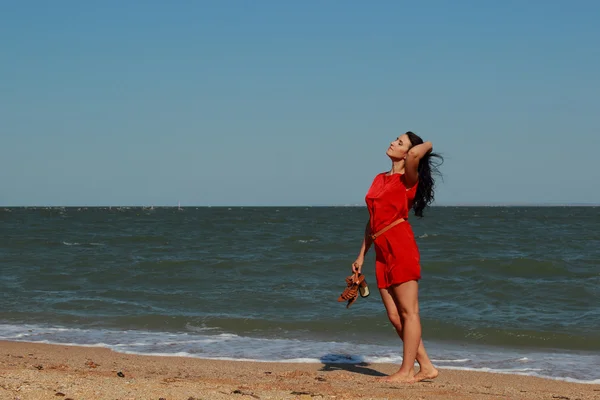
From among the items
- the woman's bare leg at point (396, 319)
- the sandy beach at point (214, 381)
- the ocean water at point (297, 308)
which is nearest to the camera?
the sandy beach at point (214, 381)

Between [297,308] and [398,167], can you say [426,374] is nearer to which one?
[398,167]

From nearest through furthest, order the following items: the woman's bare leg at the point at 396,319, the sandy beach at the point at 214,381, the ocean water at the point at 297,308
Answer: the sandy beach at the point at 214,381 < the woman's bare leg at the point at 396,319 < the ocean water at the point at 297,308

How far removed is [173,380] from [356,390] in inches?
52.2

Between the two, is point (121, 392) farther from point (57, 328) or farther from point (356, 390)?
point (57, 328)

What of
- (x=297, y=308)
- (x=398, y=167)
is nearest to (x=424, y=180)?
(x=398, y=167)

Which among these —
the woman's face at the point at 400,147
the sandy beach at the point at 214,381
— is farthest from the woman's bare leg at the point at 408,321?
the woman's face at the point at 400,147

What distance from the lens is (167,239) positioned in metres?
29.2

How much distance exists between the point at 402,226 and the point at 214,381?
177 cm

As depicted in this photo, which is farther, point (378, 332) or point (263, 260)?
point (263, 260)

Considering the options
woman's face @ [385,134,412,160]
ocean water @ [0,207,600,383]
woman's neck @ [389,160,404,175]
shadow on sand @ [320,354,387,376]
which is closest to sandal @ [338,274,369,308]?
woman's neck @ [389,160,404,175]

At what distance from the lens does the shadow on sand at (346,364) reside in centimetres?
664

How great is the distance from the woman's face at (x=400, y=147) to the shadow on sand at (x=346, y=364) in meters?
2.03

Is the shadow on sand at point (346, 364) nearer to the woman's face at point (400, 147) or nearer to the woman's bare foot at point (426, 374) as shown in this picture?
the woman's bare foot at point (426, 374)

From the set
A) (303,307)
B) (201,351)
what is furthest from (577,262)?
(201,351)
